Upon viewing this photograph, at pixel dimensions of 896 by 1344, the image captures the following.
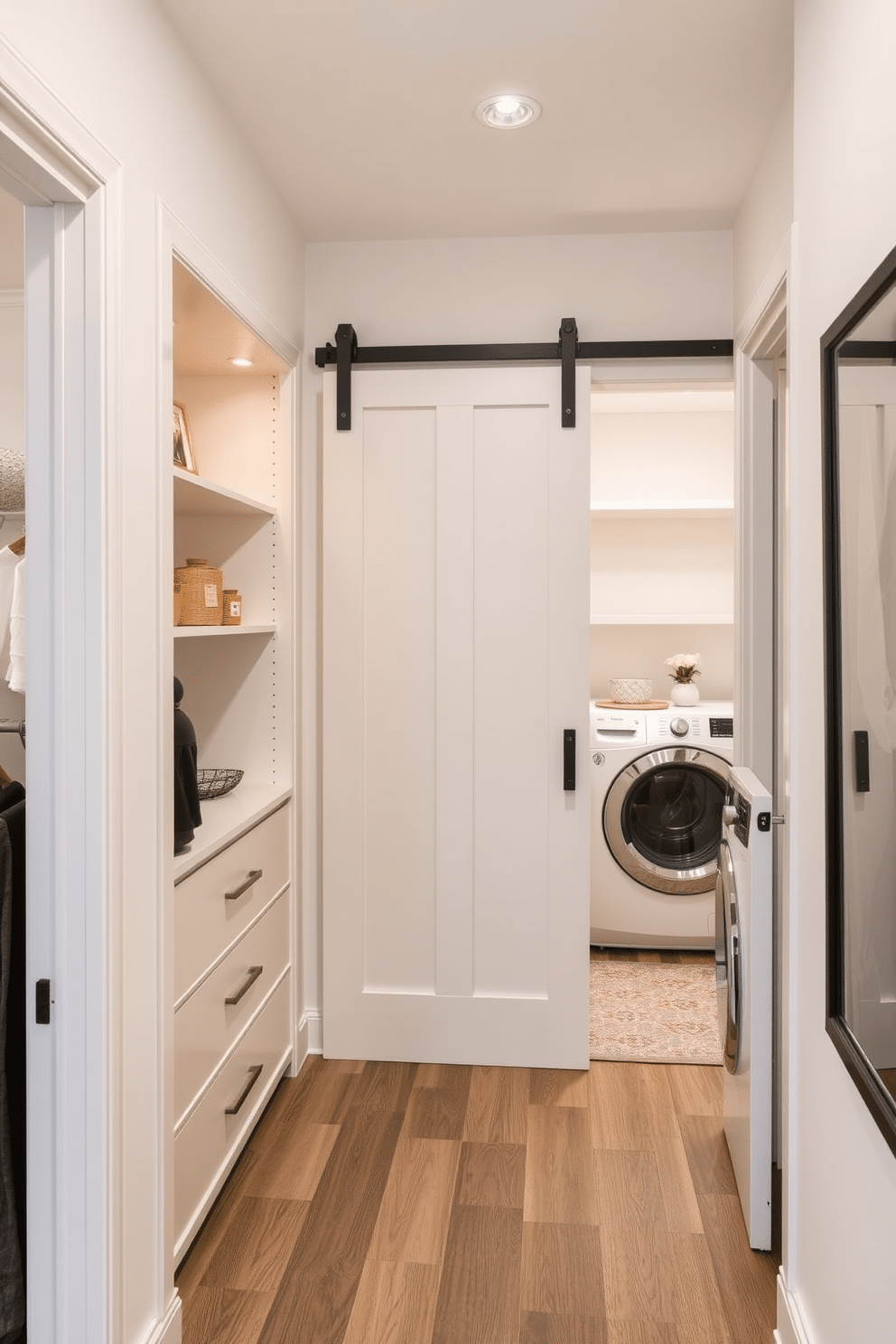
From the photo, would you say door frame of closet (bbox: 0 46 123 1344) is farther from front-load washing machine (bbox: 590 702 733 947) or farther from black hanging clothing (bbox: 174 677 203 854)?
front-load washing machine (bbox: 590 702 733 947)

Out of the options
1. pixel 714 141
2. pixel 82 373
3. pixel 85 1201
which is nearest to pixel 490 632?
pixel 714 141

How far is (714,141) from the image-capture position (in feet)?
→ 7.54

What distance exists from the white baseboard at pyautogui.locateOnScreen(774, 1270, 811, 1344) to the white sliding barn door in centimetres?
113

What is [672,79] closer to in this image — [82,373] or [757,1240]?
[82,373]

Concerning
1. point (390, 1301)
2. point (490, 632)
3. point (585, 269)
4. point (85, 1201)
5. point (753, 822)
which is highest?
point (585, 269)

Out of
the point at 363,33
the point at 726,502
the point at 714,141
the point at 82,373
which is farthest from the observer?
the point at 726,502

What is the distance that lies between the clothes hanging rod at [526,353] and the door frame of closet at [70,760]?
1325 mm

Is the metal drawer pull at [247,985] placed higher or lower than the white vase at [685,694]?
lower

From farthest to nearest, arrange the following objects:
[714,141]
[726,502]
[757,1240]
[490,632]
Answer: [726,502], [490,632], [714,141], [757,1240]

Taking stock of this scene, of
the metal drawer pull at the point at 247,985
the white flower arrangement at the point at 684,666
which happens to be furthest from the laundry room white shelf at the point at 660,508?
the metal drawer pull at the point at 247,985

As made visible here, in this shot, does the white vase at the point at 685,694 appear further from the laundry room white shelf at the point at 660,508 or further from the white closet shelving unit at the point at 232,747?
the white closet shelving unit at the point at 232,747

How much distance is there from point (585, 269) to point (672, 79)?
0.82 metres

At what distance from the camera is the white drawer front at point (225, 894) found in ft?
6.38

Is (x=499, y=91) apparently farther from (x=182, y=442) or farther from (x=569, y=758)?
(x=569, y=758)
